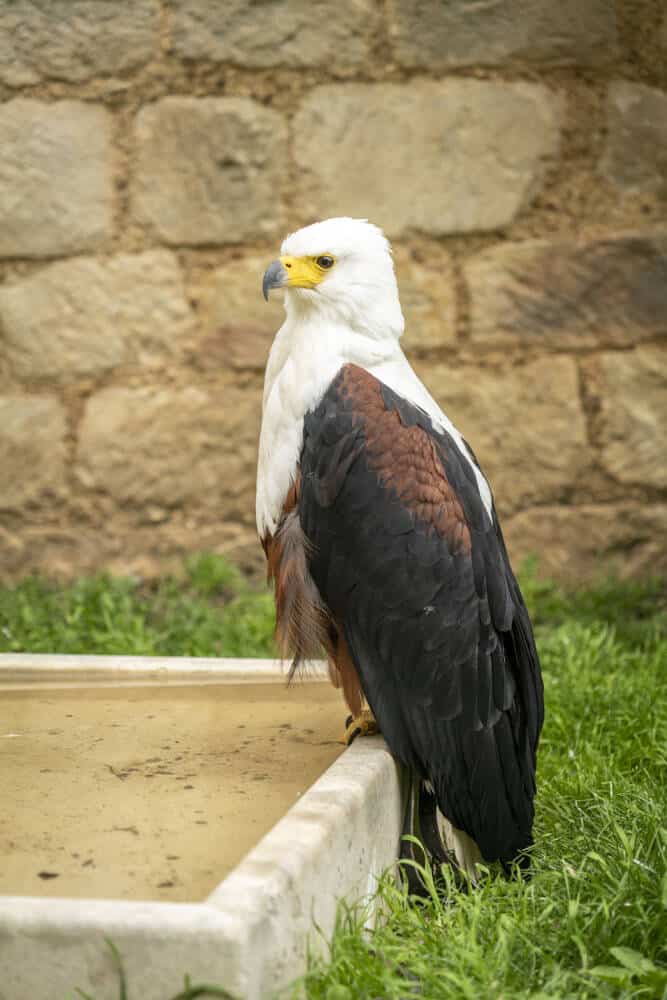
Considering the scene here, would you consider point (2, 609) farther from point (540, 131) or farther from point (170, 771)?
point (540, 131)

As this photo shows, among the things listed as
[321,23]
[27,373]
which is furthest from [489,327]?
[27,373]

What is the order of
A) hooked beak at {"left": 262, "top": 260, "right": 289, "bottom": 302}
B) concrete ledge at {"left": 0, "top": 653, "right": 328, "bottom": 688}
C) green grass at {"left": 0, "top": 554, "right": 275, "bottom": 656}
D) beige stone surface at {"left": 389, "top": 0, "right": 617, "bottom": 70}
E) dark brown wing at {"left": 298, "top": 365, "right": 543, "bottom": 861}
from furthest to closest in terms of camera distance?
beige stone surface at {"left": 389, "top": 0, "right": 617, "bottom": 70} < green grass at {"left": 0, "top": 554, "right": 275, "bottom": 656} < concrete ledge at {"left": 0, "top": 653, "right": 328, "bottom": 688} < hooked beak at {"left": 262, "top": 260, "right": 289, "bottom": 302} < dark brown wing at {"left": 298, "top": 365, "right": 543, "bottom": 861}

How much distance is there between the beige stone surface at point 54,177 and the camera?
451 cm

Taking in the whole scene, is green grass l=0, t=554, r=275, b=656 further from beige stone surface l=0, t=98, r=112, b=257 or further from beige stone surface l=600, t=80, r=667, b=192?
beige stone surface l=600, t=80, r=667, b=192

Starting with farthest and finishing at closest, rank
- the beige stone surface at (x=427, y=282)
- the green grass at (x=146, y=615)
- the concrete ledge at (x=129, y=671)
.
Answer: the beige stone surface at (x=427, y=282) < the green grass at (x=146, y=615) < the concrete ledge at (x=129, y=671)

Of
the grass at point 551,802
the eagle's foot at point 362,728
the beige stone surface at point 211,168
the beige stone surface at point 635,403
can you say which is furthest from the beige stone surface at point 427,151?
the eagle's foot at point 362,728

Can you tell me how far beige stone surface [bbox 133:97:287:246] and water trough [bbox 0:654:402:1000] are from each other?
1.98m

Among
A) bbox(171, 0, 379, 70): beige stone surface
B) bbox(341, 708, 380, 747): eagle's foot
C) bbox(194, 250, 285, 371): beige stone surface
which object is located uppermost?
bbox(171, 0, 379, 70): beige stone surface

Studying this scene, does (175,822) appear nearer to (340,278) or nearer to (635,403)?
(340,278)

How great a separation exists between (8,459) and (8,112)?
1286 millimetres

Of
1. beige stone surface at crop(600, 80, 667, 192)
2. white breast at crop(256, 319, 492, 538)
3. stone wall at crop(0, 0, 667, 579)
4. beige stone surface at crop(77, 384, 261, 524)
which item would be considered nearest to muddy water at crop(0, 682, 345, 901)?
white breast at crop(256, 319, 492, 538)

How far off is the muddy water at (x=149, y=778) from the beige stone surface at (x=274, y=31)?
2482 millimetres

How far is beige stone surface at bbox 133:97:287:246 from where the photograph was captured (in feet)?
14.8

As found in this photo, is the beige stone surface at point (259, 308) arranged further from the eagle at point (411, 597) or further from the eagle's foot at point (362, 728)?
the eagle's foot at point (362, 728)
